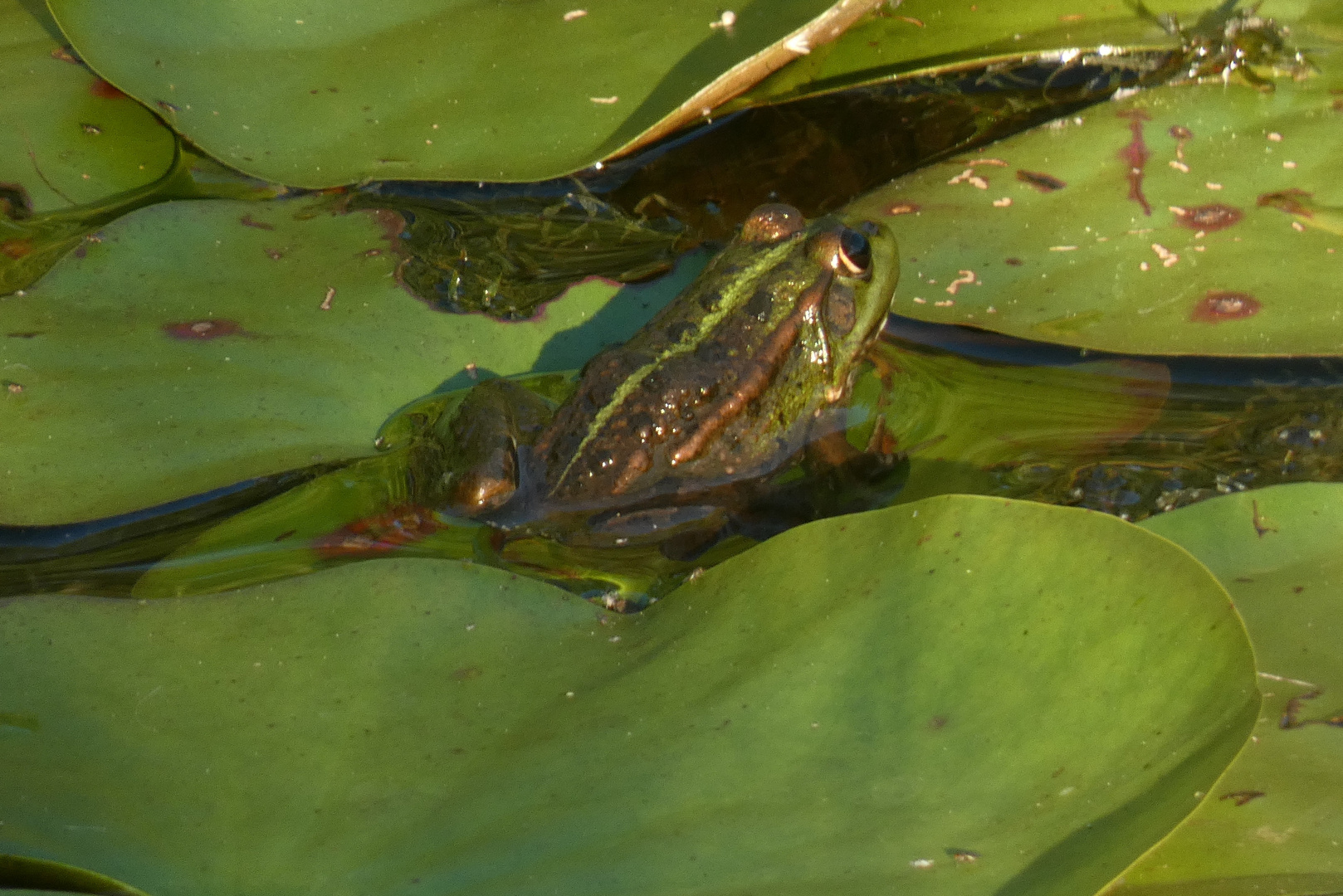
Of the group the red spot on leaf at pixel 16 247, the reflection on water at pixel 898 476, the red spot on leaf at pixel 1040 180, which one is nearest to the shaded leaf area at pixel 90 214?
the red spot on leaf at pixel 16 247

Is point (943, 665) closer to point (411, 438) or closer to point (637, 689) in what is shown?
point (637, 689)

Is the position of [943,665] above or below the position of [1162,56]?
below

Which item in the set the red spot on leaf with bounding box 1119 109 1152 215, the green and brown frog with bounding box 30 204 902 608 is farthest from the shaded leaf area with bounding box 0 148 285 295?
the red spot on leaf with bounding box 1119 109 1152 215

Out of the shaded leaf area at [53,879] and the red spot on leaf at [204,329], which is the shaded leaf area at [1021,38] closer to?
the red spot on leaf at [204,329]

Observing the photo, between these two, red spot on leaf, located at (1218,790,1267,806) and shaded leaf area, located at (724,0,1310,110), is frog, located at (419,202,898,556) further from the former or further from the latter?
red spot on leaf, located at (1218,790,1267,806)

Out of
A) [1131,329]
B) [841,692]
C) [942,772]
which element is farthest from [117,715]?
[1131,329]

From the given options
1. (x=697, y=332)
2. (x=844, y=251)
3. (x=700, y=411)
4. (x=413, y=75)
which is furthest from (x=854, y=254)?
(x=413, y=75)
